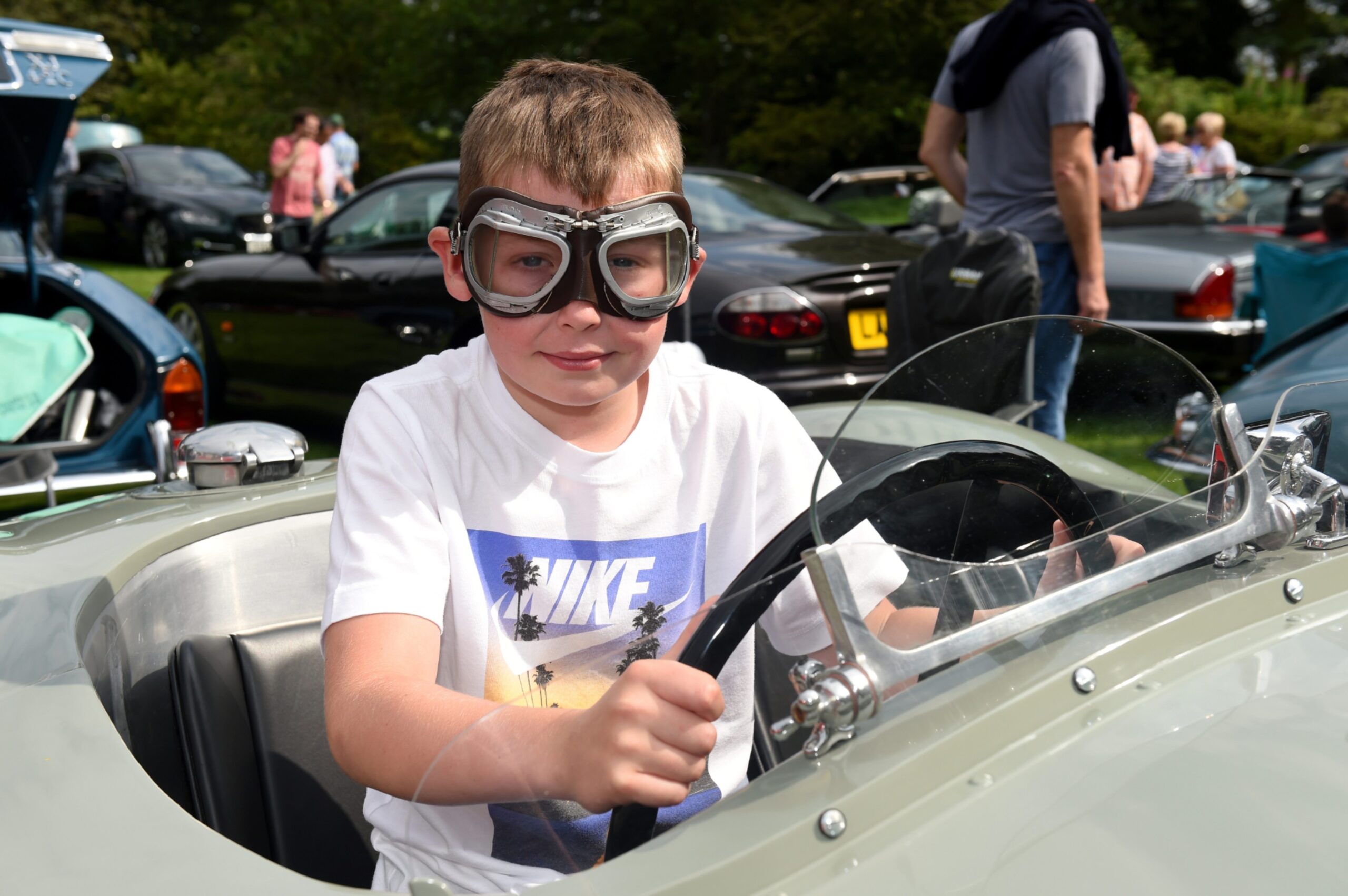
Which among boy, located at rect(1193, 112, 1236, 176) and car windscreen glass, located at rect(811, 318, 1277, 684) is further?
boy, located at rect(1193, 112, 1236, 176)

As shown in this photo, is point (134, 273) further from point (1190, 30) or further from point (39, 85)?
point (1190, 30)

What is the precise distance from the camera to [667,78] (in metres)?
22.8

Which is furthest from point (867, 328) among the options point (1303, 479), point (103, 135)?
point (103, 135)

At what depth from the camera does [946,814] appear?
3.28ft

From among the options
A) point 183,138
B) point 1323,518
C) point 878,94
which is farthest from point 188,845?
point 183,138

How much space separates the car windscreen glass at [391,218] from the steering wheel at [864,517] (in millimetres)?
4727

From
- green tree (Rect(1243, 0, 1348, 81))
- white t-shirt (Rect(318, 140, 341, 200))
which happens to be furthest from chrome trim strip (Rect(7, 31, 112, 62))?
green tree (Rect(1243, 0, 1348, 81))

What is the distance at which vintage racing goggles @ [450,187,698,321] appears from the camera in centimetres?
131

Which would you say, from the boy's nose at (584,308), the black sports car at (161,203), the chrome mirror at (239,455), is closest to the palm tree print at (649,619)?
the boy's nose at (584,308)

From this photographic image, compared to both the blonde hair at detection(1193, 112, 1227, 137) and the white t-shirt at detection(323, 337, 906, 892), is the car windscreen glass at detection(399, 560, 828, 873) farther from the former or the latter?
the blonde hair at detection(1193, 112, 1227, 137)

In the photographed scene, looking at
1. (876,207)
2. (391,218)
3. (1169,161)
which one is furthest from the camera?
(1169,161)

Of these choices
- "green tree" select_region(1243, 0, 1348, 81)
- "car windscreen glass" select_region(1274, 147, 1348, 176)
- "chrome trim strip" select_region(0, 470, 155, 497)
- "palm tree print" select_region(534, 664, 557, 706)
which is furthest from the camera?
"green tree" select_region(1243, 0, 1348, 81)

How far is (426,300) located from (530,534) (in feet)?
13.9

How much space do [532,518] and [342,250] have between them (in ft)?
16.2
